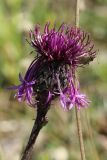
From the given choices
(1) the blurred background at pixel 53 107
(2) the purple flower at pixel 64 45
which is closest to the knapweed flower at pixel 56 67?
(2) the purple flower at pixel 64 45

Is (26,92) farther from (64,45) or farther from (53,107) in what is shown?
(53,107)

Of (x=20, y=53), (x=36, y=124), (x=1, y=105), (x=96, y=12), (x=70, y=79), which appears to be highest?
(x=96, y=12)

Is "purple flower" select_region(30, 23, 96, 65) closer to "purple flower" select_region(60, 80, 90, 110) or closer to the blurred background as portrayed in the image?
"purple flower" select_region(60, 80, 90, 110)

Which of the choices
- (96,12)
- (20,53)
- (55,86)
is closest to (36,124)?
(55,86)

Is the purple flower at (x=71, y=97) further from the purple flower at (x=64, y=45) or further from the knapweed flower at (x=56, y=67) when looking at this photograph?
the purple flower at (x=64, y=45)

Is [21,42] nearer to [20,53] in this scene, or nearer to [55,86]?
[20,53]

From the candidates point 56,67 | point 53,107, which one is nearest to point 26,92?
point 56,67

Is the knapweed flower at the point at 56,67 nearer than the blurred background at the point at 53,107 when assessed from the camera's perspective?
Yes
